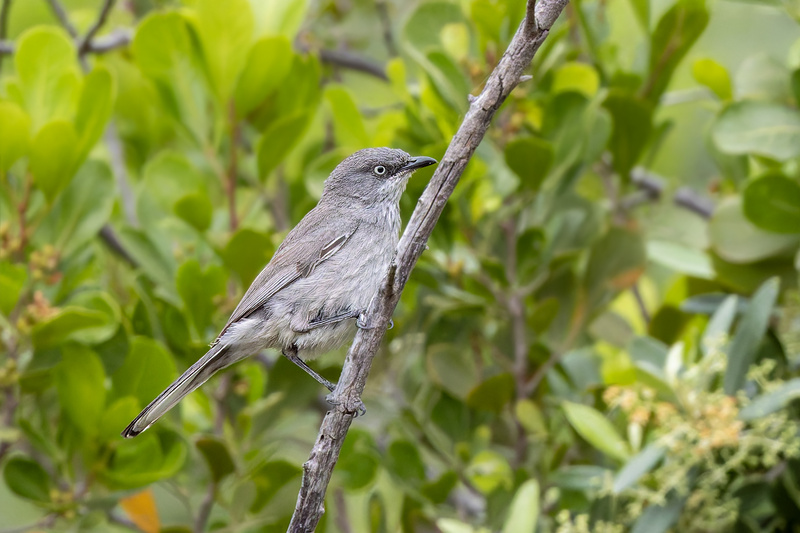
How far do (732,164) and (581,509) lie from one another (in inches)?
76.1

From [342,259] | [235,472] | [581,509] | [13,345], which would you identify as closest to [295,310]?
[342,259]

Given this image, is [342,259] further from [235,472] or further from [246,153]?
[246,153]

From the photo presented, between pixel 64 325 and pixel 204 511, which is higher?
pixel 64 325

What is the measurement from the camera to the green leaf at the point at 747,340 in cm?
348

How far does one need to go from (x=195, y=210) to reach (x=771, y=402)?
2.65 m

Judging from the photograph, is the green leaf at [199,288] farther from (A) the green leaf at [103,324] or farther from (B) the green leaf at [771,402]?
(B) the green leaf at [771,402]

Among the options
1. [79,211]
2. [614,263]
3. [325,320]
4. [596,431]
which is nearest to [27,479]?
[79,211]

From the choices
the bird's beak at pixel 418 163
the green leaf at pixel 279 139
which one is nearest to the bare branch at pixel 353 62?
the green leaf at pixel 279 139

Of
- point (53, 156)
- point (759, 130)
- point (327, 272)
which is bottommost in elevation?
point (327, 272)

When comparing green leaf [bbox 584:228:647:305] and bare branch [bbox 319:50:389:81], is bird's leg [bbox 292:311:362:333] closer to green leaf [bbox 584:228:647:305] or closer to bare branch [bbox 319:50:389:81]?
green leaf [bbox 584:228:647:305]

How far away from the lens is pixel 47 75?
412 cm

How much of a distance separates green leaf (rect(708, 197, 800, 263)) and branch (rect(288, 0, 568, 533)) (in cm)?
191

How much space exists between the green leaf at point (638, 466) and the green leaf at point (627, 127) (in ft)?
5.25

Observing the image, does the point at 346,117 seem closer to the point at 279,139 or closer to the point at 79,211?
the point at 279,139
